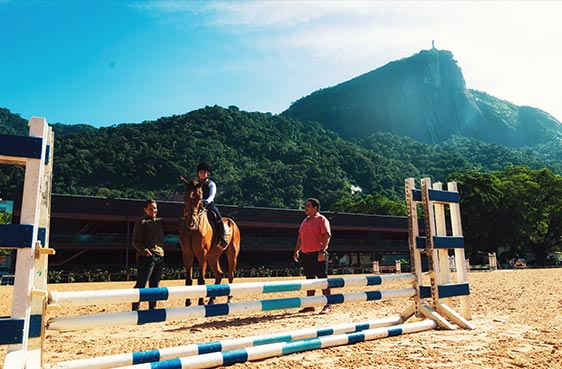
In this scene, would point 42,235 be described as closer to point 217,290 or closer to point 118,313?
point 118,313

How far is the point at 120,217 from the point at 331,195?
224 feet

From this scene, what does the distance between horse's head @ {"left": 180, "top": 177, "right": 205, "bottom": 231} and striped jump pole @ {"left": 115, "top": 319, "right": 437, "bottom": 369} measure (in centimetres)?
326

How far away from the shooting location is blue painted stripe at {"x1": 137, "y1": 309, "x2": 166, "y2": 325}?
3.44 m

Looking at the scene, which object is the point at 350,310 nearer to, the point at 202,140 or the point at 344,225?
the point at 344,225

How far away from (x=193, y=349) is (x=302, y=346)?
3.60 feet

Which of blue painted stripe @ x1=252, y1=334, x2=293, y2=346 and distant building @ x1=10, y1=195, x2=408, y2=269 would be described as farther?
distant building @ x1=10, y1=195, x2=408, y2=269

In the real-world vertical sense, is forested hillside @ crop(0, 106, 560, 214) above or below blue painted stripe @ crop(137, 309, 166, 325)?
above

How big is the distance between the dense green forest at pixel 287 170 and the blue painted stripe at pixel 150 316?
52.8m

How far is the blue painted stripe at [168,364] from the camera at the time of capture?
3.14m

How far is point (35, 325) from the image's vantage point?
2996mm

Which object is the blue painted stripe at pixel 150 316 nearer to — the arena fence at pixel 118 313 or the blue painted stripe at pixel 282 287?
the arena fence at pixel 118 313

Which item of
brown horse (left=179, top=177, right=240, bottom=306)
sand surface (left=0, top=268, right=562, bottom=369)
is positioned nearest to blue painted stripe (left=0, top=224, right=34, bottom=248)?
sand surface (left=0, top=268, right=562, bottom=369)

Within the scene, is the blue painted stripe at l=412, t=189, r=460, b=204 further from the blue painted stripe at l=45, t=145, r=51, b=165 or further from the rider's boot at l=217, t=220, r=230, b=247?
the blue painted stripe at l=45, t=145, r=51, b=165

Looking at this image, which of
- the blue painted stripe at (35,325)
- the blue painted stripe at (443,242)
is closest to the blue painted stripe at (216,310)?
the blue painted stripe at (35,325)
